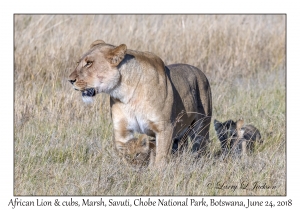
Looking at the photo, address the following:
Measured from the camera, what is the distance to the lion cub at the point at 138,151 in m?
6.19

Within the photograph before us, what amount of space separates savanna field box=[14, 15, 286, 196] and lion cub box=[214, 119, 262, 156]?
12cm

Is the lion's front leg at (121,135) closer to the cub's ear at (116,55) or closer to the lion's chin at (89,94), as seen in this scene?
the lion's chin at (89,94)

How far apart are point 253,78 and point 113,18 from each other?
8.27 ft

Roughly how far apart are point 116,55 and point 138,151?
0.91 metres

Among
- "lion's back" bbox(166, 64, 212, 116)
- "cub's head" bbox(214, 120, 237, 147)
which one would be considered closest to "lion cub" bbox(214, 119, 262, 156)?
"cub's head" bbox(214, 120, 237, 147)

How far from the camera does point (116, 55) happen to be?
5988 millimetres

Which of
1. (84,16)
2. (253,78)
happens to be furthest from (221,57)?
(84,16)

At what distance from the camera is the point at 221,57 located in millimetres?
10633

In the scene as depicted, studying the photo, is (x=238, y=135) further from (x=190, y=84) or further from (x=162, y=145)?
(x=162, y=145)

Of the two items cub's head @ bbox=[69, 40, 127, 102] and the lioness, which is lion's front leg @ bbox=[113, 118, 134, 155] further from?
cub's head @ bbox=[69, 40, 127, 102]

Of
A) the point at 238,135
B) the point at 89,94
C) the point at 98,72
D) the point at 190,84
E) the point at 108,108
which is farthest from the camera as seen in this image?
the point at 108,108

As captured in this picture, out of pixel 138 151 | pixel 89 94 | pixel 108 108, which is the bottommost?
pixel 138 151

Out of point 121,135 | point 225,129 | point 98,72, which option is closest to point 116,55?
point 98,72

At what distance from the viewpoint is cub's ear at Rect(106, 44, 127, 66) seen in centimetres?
597
